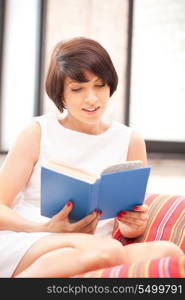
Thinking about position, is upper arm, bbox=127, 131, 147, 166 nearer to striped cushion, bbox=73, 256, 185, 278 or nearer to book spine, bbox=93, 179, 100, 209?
book spine, bbox=93, 179, 100, 209

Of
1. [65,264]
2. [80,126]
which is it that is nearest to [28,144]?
[80,126]

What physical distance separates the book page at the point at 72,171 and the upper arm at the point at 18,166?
265mm

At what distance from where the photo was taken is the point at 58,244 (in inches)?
54.1

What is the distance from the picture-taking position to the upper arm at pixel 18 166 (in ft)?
5.36

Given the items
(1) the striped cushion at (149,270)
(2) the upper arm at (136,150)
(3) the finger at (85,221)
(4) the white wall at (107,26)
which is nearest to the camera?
(1) the striped cushion at (149,270)

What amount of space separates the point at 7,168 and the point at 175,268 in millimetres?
709

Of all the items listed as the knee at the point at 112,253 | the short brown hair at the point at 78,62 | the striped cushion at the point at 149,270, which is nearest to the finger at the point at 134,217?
the knee at the point at 112,253

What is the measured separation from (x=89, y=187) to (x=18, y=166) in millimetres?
416

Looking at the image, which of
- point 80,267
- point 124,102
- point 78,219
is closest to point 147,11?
point 124,102

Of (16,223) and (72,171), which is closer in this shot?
(72,171)

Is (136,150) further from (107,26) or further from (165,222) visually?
(107,26)

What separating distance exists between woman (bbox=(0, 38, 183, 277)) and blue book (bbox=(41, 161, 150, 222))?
4cm

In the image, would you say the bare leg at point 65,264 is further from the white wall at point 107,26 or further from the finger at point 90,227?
the white wall at point 107,26

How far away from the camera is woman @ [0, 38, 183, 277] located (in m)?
1.33
